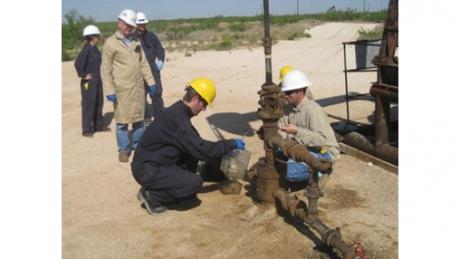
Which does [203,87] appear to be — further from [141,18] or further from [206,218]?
[141,18]

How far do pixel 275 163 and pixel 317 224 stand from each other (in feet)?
3.53

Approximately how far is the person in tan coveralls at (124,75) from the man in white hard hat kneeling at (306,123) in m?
2.44

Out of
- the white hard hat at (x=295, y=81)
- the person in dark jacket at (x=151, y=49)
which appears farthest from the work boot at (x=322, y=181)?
the person in dark jacket at (x=151, y=49)

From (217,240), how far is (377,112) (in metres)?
2.75

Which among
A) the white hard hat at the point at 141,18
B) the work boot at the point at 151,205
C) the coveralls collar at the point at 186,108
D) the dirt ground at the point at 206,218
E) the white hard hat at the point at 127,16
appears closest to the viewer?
the dirt ground at the point at 206,218

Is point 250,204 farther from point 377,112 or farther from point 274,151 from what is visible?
point 377,112

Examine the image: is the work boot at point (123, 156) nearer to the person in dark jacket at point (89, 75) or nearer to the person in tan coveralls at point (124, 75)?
the person in tan coveralls at point (124, 75)

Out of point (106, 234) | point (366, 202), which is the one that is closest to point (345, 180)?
point (366, 202)

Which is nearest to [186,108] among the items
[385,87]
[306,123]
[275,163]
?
[275,163]

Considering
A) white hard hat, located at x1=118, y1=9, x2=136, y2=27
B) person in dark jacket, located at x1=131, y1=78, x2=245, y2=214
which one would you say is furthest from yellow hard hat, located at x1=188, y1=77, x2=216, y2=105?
white hard hat, located at x1=118, y1=9, x2=136, y2=27

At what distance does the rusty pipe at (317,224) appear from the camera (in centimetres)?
352

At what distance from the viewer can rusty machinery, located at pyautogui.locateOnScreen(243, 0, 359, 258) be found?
391 cm

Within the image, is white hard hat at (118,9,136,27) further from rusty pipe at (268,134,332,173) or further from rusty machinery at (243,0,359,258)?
rusty pipe at (268,134,332,173)

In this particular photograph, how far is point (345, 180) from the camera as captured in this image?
5508 millimetres
